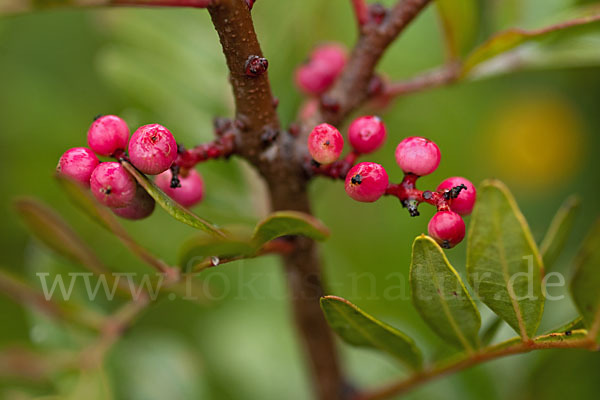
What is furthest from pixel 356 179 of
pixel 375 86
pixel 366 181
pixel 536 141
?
pixel 536 141

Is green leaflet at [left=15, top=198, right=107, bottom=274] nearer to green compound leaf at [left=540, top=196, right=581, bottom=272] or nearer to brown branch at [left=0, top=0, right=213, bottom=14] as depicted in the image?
brown branch at [left=0, top=0, right=213, bottom=14]

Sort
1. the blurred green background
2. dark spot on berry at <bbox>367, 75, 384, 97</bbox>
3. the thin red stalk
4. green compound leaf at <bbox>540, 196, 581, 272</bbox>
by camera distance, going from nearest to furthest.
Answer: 1. the thin red stalk
2. green compound leaf at <bbox>540, 196, 581, 272</bbox>
3. dark spot on berry at <bbox>367, 75, 384, 97</bbox>
4. the blurred green background

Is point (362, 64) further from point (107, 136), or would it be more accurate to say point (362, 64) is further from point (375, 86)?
point (107, 136)

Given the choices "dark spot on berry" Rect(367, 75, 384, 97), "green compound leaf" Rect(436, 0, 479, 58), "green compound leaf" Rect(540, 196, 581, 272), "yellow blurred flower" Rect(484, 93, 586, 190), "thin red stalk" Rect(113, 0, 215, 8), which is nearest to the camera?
"thin red stalk" Rect(113, 0, 215, 8)

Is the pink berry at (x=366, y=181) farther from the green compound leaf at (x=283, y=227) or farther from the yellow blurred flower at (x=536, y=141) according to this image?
the yellow blurred flower at (x=536, y=141)

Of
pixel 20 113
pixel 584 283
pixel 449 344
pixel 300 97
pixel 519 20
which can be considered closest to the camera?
pixel 584 283

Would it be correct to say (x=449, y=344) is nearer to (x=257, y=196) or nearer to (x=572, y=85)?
(x=257, y=196)

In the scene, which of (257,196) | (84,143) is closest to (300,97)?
(257,196)

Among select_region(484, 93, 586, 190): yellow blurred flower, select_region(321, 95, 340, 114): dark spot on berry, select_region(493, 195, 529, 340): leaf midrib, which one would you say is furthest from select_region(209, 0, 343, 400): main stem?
select_region(484, 93, 586, 190): yellow blurred flower
